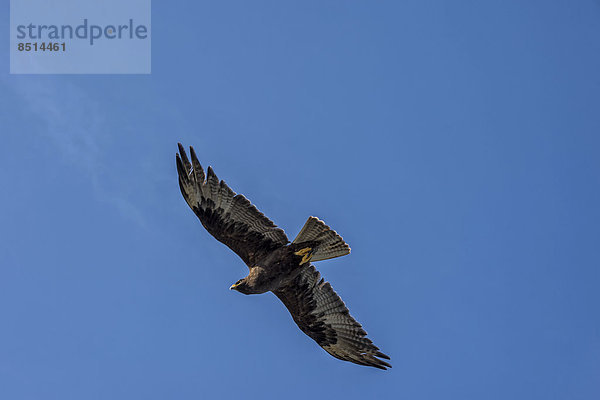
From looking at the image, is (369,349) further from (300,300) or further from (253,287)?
(253,287)

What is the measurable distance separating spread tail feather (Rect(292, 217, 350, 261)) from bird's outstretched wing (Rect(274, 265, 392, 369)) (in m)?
0.90

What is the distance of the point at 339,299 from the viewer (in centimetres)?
1320

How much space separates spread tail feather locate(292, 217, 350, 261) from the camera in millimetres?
12047

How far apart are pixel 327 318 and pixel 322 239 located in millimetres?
2028

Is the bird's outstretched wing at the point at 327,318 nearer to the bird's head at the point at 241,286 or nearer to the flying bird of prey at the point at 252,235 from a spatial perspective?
the flying bird of prey at the point at 252,235

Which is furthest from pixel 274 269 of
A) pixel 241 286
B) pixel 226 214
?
pixel 226 214

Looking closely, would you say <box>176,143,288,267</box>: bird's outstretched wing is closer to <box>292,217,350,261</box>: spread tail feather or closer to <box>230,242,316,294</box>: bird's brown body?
<box>230,242,316,294</box>: bird's brown body

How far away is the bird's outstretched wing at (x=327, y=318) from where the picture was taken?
13.1 meters

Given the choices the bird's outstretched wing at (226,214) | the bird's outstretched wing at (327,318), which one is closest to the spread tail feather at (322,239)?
the bird's outstretched wing at (226,214)

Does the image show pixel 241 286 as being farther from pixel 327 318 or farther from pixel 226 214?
pixel 327 318

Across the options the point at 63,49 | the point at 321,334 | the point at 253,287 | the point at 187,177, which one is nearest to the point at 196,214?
the point at 187,177

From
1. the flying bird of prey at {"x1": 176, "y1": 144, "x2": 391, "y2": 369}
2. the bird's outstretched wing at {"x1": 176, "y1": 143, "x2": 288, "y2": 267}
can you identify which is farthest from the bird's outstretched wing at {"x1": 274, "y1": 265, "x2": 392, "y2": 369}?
the bird's outstretched wing at {"x1": 176, "y1": 143, "x2": 288, "y2": 267}

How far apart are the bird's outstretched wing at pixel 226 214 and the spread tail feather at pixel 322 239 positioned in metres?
0.45

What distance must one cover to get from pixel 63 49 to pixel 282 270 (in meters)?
7.99
